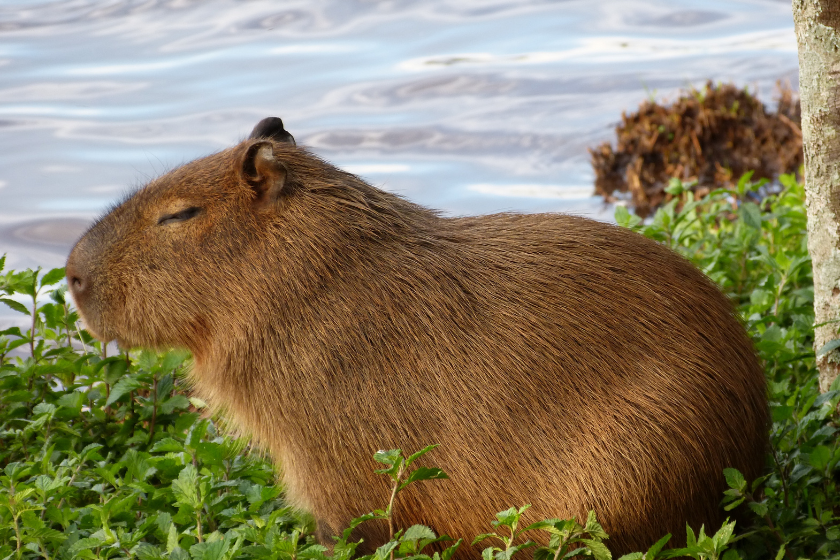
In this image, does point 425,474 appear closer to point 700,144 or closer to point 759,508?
point 759,508

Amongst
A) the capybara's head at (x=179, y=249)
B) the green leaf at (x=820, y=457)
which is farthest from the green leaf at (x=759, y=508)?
the capybara's head at (x=179, y=249)

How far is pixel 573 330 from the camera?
287 cm

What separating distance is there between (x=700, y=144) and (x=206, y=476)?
599 centimetres

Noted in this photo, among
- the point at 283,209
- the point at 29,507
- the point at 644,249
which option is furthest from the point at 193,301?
the point at 644,249

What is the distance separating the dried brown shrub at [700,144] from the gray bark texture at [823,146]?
4272mm

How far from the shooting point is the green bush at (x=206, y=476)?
8.75 feet

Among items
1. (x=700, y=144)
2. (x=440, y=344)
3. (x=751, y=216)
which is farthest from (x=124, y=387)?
(x=700, y=144)

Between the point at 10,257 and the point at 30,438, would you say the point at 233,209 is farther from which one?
the point at 10,257

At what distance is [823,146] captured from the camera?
3291 mm


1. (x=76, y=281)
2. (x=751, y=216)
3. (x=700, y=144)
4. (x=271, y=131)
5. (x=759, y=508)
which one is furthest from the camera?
(x=700, y=144)

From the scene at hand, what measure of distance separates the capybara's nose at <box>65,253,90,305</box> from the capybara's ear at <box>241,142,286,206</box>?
0.64 metres

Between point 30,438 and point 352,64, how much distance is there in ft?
18.9

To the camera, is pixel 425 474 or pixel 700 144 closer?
pixel 425 474

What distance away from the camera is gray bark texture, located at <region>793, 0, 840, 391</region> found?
321cm
